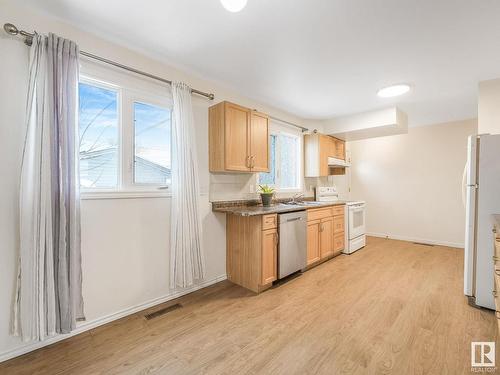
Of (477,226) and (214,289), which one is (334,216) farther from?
(214,289)

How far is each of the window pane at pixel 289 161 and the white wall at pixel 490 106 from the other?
2.48 m

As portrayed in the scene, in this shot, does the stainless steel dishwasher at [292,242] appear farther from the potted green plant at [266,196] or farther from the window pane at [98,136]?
the window pane at [98,136]

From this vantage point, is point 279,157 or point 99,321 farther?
point 279,157

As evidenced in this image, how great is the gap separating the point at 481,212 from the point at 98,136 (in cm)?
374

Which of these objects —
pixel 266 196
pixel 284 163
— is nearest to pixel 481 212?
pixel 266 196

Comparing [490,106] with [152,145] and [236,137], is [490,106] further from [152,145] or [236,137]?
[152,145]

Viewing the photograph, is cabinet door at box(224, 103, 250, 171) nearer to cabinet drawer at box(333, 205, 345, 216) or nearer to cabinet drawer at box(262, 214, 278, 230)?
cabinet drawer at box(262, 214, 278, 230)

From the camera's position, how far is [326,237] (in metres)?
3.63

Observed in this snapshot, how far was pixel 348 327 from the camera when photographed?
1.96 m

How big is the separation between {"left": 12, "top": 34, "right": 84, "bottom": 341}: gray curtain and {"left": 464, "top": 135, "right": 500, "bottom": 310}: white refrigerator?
3.61m

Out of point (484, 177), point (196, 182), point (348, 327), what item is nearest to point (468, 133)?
point (484, 177)

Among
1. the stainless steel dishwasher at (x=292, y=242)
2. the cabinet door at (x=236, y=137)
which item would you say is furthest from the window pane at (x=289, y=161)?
the cabinet door at (x=236, y=137)

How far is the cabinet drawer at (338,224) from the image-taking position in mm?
3843

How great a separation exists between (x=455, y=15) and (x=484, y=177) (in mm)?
1518
